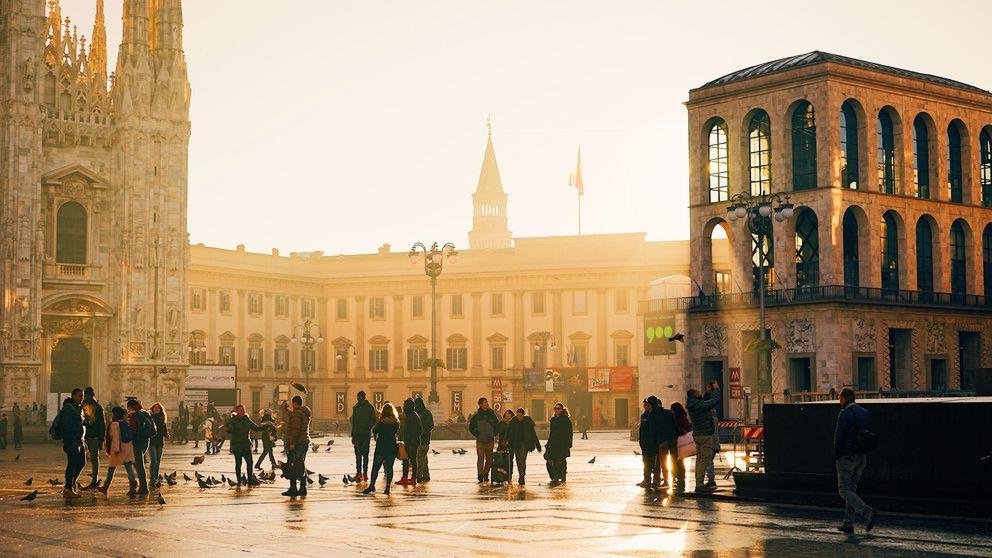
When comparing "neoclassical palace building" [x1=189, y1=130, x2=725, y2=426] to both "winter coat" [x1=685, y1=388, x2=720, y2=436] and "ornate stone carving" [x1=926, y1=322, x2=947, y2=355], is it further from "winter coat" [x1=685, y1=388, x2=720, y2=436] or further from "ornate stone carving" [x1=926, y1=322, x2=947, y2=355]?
"winter coat" [x1=685, y1=388, x2=720, y2=436]

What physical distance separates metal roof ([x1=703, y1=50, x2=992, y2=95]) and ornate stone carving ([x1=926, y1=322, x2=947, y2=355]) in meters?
11.4

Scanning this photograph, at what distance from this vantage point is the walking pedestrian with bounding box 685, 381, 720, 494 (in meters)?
24.4

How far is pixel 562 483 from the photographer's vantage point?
94.4ft

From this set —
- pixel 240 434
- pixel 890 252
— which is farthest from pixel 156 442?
pixel 890 252

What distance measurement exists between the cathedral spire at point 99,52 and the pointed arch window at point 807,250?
35.3 metres

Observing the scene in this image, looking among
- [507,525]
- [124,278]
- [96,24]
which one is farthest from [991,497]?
[96,24]

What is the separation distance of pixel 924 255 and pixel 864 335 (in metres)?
7.77

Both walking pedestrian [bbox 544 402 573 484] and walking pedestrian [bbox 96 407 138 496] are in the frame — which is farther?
walking pedestrian [bbox 544 402 573 484]

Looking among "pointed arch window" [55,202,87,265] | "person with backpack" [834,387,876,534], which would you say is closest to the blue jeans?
"person with backpack" [834,387,876,534]

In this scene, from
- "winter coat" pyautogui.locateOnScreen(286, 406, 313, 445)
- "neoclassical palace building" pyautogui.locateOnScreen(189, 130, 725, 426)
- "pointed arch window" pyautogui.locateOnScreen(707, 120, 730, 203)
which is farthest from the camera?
"neoclassical palace building" pyautogui.locateOnScreen(189, 130, 725, 426)

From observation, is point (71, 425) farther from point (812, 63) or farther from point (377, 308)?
point (377, 308)

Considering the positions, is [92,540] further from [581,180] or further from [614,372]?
[581,180]

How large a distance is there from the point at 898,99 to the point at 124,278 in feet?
125

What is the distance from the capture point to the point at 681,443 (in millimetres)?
25031
